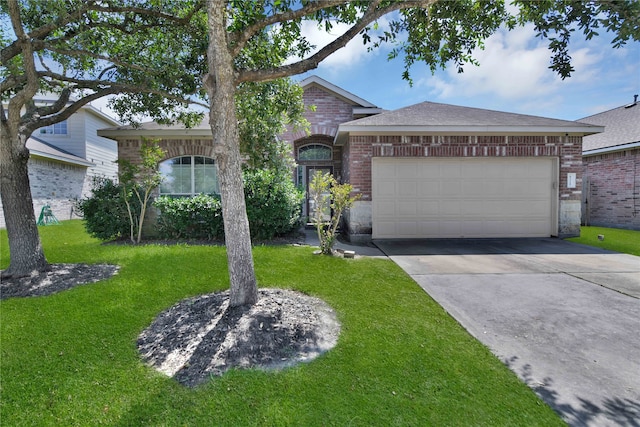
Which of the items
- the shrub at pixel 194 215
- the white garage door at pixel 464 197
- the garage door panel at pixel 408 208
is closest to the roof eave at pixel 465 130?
the white garage door at pixel 464 197

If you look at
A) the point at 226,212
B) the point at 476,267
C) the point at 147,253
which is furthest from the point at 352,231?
the point at 226,212

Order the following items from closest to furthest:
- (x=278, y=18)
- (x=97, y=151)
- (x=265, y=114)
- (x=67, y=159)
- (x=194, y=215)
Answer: (x=278, y=18) < (x=265, y=114) < (x=194, y=215) < (x=67, y=159) < (x=97, y=151)

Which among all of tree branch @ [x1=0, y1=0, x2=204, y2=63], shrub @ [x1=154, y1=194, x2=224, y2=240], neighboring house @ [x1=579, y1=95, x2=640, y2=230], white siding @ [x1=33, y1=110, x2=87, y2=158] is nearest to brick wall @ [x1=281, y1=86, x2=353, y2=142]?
shrub @ [x1=154, y1=194, x2=224, y2=240]

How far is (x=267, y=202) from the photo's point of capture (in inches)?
322

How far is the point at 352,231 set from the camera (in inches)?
343

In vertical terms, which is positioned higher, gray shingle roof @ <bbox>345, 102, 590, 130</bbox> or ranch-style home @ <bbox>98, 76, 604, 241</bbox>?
gray shingle roof @ <bbox>345, 102, 590, 130</bbox>

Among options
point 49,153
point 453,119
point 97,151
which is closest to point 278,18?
point 453,119

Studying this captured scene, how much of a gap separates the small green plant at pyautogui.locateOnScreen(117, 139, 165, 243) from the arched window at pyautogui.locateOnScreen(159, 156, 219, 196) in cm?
99

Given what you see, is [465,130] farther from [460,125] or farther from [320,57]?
[320,57]

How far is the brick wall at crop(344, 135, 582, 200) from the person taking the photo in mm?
8602

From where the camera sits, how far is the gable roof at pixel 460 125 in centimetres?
829

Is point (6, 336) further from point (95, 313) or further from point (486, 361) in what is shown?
point (486, 361)

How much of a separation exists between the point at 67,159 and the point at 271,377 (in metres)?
17.3

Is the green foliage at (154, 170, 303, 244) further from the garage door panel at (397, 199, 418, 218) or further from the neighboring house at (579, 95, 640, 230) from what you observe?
the neighboring house at (579, 95, 640, 230)
